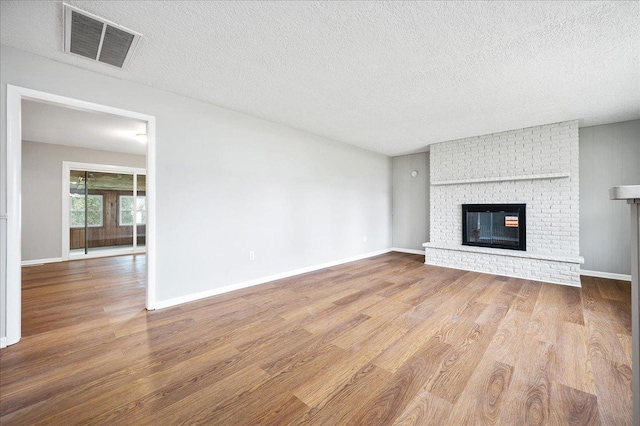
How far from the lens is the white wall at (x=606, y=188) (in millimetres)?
3910

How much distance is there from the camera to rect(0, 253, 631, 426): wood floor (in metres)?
1.41

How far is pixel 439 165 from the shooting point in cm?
530

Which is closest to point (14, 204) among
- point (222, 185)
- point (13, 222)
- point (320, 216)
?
point (13, 222)

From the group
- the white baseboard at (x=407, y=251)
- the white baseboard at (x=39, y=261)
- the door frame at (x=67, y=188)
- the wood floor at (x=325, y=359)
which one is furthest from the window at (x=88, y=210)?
the white baseboard at (x=407, y=251)

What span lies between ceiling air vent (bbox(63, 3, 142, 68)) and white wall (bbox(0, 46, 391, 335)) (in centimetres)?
39

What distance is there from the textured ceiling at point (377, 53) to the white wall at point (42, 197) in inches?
179

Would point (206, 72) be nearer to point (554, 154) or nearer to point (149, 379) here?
point (149, 379)

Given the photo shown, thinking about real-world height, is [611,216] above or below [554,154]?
below

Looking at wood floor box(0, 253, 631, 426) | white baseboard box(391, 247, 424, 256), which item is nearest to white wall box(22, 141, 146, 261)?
wood floor box(0, 253, 631, 426)

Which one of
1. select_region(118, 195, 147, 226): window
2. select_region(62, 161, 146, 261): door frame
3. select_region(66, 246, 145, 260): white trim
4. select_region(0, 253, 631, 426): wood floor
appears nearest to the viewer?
select_region(0, 253, 631, 426): wood floor

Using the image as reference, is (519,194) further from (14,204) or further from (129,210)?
(129,210)

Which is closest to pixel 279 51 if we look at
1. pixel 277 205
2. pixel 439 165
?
pixel 277 205

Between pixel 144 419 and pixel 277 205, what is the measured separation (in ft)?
9.74

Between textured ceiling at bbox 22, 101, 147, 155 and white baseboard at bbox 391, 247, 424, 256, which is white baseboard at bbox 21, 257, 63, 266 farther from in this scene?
white baseboard at bbox 391, 247, 424, 256
